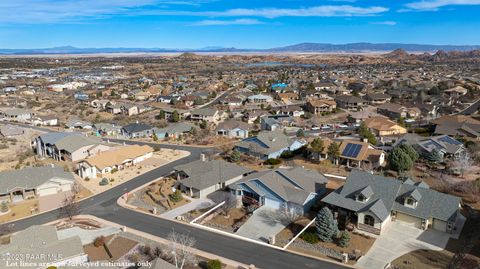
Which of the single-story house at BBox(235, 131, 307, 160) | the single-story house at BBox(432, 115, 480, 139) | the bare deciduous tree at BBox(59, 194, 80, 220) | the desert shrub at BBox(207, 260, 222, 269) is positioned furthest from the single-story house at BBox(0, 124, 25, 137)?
the single-story house at BBox(432, 115, 480, 139)

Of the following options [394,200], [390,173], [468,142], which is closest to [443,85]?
[468,142]

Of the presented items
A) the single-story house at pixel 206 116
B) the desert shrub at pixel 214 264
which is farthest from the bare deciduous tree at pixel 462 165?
the single-story house at pixel 206 116

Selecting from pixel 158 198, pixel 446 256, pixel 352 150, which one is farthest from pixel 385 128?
pixel 158 198

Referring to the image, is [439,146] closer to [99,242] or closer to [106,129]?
[99,242]

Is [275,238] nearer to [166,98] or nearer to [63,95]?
[166,98]

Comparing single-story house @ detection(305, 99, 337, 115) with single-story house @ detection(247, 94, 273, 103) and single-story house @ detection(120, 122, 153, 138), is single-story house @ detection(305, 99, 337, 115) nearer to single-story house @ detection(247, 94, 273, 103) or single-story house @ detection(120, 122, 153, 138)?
single-story house @ detection(247, 94, 273, 103)
